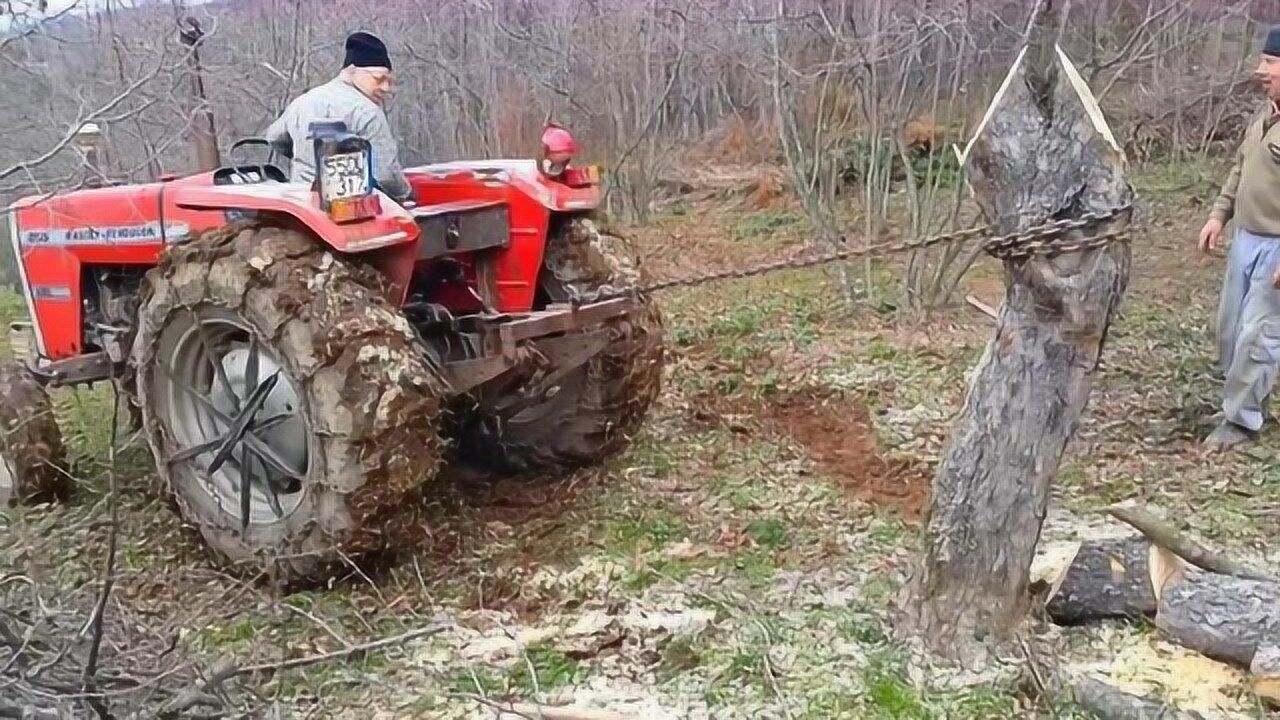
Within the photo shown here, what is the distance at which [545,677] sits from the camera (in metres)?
3.42

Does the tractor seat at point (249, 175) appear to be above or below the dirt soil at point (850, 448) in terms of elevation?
above

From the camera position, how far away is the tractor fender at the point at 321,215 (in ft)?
12.2

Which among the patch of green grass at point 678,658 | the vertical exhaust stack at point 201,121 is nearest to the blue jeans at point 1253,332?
the patch of green grass at point 678,658

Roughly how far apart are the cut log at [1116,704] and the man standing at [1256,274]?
90.6 inches

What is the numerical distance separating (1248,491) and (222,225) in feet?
12.3

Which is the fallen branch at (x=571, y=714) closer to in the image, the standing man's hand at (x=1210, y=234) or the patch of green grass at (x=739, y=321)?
the standing man's hand at (x=1210, y=234)

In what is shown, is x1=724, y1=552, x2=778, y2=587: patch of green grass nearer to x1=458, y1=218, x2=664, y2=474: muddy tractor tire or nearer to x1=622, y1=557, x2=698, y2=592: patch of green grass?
x1=622, y1=557, x2=698, y2=592: patch of green grass

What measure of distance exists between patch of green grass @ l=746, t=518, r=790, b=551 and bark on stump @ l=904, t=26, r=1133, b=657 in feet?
2.68

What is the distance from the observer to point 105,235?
4.68 metres

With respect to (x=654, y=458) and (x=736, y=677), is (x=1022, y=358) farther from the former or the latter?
(x=654, y=458)

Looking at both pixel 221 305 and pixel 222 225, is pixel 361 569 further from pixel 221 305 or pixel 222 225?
pixel 222 225

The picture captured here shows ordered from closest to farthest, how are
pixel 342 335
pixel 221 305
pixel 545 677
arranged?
pixel 545 677, pixel 342 335, pixel 221 305

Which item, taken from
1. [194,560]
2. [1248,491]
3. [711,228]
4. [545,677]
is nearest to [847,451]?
[1248,491]

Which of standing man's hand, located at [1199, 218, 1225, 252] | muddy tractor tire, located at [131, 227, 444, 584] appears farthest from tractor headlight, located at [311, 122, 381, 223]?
standing man's hand, located at [1199, 218, 1225, 252]
